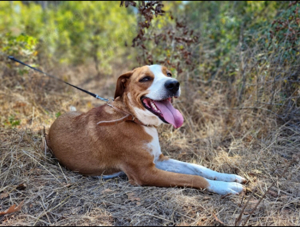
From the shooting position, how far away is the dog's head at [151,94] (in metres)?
2.71

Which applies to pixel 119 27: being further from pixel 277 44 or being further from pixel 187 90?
pixel 277 44

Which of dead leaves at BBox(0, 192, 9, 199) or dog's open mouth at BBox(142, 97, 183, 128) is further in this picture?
dog's open mouth at BBox(142, 97, 183, 128)

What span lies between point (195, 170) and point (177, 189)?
520mm

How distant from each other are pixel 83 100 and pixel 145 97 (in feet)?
12.6

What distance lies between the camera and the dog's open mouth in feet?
8.98

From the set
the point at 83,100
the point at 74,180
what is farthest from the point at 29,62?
the point at 74,180

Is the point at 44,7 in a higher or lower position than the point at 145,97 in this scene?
higher

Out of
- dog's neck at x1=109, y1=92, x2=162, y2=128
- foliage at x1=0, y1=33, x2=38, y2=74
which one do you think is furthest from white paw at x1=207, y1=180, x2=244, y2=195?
foliage at x1=0, y1=33, x2=38, y2=74

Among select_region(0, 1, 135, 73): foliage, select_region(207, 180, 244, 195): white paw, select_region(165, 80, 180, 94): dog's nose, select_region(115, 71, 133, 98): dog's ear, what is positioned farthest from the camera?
select_region(0, 1, 135, 73): foliage

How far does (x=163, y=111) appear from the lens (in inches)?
109

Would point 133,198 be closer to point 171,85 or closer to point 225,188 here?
point 225,188

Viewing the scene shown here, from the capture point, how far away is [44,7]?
9617 millimetres

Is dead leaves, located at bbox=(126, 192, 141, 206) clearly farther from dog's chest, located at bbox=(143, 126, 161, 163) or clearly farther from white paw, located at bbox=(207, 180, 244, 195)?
white paw, located at bbox=(207, 180, 244, 195)

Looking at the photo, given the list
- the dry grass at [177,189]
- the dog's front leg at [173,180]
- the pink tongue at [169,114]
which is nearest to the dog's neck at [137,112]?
the pink tongue at [169,114]
